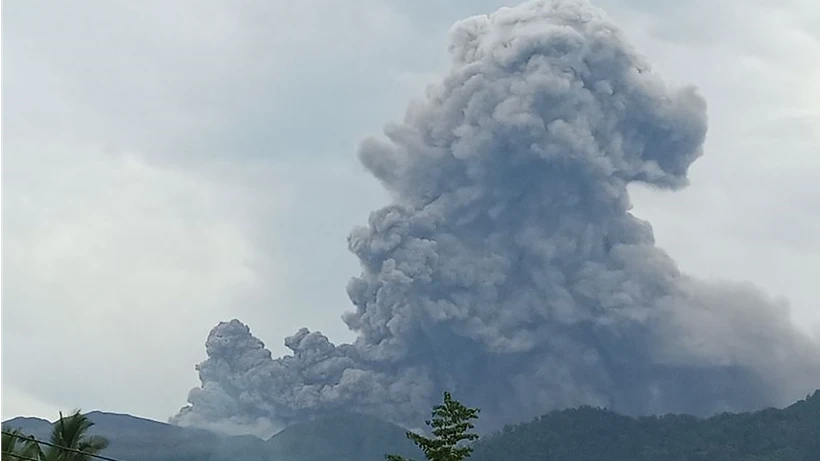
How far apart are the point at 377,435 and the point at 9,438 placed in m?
135

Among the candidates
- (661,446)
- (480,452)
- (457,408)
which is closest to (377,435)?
(480,452)

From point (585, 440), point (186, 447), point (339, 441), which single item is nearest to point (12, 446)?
point (585, 440)

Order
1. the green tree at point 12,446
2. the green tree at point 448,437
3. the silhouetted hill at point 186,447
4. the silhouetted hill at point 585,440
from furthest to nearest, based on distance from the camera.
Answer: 1. the silhouetted hill at point 186,447
2. the silhouetted hill at point 585,440
3. the green tree at point 448,437
4. the green tree at point 12,446

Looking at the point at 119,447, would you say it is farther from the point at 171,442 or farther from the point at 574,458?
the point at 574,458

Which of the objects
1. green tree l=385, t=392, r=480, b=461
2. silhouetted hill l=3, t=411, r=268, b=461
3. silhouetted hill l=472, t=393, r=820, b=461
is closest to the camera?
green tree l=385, t=392, r=480, b=461

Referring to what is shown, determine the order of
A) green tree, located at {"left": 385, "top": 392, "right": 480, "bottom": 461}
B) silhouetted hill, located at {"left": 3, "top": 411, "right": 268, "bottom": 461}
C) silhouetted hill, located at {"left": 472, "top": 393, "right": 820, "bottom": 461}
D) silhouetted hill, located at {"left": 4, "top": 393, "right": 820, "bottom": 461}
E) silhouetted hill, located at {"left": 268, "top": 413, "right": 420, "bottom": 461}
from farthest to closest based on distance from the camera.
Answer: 1. silhouetted hill, located at {"left": 3, "top": 411, "right": 268, "bottom": 461}
2. silhouetted hill, located at {"left": 268, "top": 413, "right": 420, "bottom": 461}
3. silhouetted hill, located at {"left": 4, "top": 393, "right": 820, "bottom": 461}
4. silhouetted hill, located at {"left": 472, "top": 393, "right": 820, "bottom": 461}
5. green tree, located at {"left": 385, "top": 392, "right": 480, "bottom": 461}

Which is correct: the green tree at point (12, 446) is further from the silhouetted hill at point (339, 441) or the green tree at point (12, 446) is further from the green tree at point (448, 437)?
the silhouetted hill at point (339, 441)

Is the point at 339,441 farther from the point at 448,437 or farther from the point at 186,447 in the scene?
the point at 448,437

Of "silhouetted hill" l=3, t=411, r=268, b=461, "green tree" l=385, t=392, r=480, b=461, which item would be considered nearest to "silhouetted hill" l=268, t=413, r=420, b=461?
"silhouetted hill" l=3, t=411, r=268, b=461

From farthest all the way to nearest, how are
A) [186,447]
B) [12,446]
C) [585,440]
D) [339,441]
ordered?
[186,447] → [339,441] → [585,440] → [12,446]

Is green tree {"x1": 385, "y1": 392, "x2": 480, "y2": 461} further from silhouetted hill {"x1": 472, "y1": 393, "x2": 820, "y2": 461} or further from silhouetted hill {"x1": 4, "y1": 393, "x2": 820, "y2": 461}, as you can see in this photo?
silhouetted hill {"x1": 472, "y1": 393, "x2": 820, "y2": 461}

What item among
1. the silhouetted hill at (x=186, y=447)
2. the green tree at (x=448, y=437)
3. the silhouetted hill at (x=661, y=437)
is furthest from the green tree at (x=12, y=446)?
the silhouetted hill at (x=186, y=447)

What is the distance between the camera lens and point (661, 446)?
156 meters

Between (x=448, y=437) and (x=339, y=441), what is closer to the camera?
(x=448, y=437)
